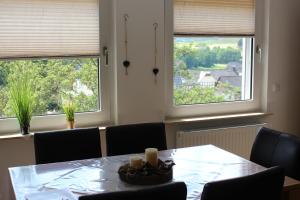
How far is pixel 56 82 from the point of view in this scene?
11.1ft

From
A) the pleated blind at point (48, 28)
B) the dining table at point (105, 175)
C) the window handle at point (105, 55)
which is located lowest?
the dining table at point (105, 175)

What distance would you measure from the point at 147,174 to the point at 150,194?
1.88 feet

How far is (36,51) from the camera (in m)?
3.22

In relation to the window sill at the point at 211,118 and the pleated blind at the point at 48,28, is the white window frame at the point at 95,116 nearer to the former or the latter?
the pleated blind at the point at 48,28

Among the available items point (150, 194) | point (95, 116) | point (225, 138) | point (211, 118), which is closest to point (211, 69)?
point (211, 118)

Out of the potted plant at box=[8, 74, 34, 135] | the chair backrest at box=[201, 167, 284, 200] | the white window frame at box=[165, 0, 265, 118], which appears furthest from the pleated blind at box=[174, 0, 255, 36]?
the chair backrest at box=[201, 167, 284, 200]

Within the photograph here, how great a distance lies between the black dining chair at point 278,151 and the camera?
7.61 feet

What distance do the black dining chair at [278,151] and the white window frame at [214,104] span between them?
1.22m

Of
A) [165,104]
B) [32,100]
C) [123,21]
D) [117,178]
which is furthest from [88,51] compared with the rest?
[117,178]

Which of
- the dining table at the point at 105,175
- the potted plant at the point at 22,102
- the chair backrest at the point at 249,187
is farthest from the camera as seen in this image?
the potted plant at the point at 22,102

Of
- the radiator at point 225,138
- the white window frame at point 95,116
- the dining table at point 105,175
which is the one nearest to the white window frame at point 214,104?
the radiator at point 225,138

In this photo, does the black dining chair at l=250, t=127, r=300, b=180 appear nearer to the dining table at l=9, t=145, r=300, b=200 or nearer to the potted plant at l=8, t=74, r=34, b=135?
the dining table at l=9, t=145, r=300, b=200

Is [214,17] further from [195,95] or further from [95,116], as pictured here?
[95,116]

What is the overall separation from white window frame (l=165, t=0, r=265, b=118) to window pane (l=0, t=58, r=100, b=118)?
66 cm
